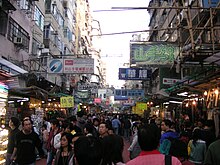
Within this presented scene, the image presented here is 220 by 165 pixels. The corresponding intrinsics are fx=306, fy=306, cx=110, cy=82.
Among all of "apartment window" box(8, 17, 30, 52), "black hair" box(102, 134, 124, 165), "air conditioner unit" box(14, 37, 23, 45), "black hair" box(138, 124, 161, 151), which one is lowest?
"black hair" box(102, 134, 124, 165)

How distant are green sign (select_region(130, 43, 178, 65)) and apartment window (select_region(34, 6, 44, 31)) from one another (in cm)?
1099

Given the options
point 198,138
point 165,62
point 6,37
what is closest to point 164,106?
point 165,62

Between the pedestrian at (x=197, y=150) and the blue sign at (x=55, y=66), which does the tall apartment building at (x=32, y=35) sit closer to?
the blue sign at (x=55, y=66)

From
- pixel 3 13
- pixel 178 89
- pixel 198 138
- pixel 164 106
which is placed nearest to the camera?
pixel 198 138

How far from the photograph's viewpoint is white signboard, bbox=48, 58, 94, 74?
→ 18.4 m

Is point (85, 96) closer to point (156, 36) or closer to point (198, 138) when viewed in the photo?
point (156, 36)

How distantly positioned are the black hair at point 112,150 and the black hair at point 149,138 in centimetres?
109

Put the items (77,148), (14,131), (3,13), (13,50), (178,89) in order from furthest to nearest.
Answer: (13,50), (3,13), (178,89), (14,131), (77,148)

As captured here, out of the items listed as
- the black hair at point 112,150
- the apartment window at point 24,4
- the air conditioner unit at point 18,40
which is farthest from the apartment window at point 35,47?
the black hair at point 112,150

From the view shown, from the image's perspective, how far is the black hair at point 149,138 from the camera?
2.99 metres

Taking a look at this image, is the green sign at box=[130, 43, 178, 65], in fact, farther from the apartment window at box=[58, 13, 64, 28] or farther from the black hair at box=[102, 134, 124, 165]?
A: the apartment window at box=[58, 13, 64, 28]

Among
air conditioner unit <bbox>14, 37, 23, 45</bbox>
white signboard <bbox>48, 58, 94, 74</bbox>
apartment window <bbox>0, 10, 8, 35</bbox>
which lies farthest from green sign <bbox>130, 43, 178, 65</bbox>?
air conditioner unit <bbox>14, 37, 23, 45</bbox>

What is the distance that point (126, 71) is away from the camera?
975 inches

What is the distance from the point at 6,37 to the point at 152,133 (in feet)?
51.3
